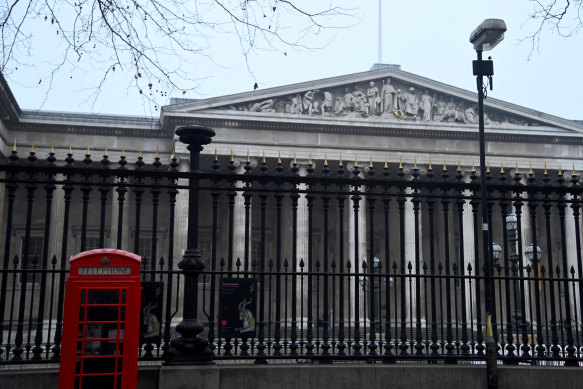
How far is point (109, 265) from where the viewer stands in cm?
577

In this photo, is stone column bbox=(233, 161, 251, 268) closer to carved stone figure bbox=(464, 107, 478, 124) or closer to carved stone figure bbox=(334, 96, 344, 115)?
carved stone figure bbox=(334, 96, 344, 115)

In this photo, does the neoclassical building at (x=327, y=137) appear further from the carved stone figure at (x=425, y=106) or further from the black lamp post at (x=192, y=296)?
the black lamp post at (x=192, y=296)

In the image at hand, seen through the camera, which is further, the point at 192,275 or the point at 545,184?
the point at 545,184

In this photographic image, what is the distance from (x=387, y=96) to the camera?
36.5 meters

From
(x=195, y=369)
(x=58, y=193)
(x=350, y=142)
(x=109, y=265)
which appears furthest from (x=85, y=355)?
(x=350, y=142)

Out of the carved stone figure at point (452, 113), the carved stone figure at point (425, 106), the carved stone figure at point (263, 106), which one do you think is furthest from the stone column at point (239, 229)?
the carved stone figure at point (452, 113)

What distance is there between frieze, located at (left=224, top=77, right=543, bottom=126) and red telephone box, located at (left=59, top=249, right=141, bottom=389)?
29671mm

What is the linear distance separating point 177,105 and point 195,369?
28.3 metres

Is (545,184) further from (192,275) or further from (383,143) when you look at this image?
(383,143)

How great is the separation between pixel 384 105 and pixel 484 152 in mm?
30180

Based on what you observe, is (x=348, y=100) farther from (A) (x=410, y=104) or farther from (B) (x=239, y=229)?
(B) (x=239, y=229)

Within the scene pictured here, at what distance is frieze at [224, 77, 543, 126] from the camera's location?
117 ft

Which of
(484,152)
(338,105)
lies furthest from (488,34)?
(338,105)

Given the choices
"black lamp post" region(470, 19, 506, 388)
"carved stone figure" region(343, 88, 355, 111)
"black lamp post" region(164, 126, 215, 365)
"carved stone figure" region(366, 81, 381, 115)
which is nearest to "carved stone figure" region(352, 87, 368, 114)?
"carved stone figure" region(343, 88, 355, 111)
